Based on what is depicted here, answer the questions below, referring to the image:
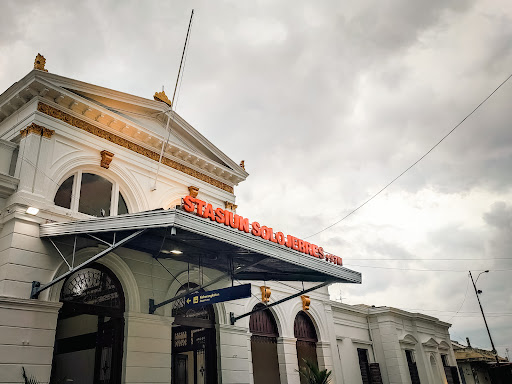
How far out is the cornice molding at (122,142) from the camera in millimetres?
12531

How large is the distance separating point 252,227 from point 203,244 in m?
1.61

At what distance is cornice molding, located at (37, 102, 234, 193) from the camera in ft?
41.1

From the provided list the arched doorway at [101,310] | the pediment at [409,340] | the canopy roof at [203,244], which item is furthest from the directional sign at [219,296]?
the pediment at [409,340]

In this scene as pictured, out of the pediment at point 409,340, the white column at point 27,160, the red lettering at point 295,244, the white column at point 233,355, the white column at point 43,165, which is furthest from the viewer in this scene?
the pediment at point 409,340

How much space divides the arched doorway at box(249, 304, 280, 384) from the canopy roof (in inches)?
135

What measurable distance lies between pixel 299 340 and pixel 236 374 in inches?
203

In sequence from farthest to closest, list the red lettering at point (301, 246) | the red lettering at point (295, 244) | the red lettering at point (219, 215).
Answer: the red lettering at point (301, 246)
the red lettering at point (295, 244)
the red lettering at point (219, 215)

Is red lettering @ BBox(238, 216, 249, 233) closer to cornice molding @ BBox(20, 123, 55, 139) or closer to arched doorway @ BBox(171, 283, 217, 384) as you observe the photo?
arched doorway @ BBox(171, 283, 217, 384)

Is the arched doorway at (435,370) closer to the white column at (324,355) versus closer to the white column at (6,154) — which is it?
the white column at (324,355)

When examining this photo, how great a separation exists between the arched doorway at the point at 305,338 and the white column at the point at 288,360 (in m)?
0.95

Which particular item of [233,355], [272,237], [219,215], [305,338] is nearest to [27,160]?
[219,215]

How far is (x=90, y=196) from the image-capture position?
42.7 feet

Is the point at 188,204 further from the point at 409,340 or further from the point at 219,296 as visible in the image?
the point at 409,340

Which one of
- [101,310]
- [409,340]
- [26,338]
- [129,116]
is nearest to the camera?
[26,338]
